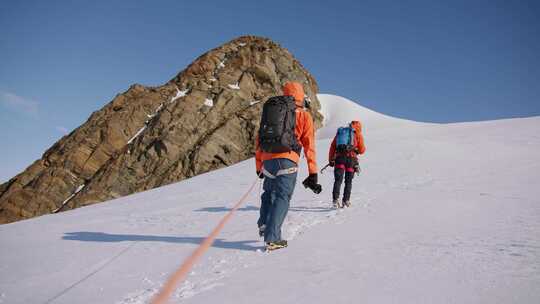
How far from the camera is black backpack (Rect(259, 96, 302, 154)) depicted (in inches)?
170

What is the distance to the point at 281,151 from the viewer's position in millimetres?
4398

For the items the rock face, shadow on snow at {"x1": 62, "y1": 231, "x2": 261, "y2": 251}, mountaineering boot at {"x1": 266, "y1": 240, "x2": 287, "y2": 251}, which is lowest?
shadow on snow at {"x1": 62, "y1": 231, "x2": 261, "y2": 251}

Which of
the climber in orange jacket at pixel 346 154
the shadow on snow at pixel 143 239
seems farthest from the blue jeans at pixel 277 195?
the climber in orange jacket at pixel 346 154

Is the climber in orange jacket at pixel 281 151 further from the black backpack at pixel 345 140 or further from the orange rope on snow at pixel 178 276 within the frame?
the black backpack at pixel 345 140

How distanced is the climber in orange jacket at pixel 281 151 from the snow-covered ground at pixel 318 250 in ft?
1.39

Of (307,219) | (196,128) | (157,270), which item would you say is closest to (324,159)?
(307,219)

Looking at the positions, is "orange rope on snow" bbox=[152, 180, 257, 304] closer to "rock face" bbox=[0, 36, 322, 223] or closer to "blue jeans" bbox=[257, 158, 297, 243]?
"blue jeans" bbox=[257, 158, 297, 243]

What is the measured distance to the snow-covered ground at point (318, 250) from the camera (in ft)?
9.34

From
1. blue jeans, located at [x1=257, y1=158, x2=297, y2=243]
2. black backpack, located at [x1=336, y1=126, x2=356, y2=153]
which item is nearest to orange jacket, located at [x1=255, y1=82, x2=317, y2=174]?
blue jeans, located at [x1=257, y1=158, x2=297, y2=243]

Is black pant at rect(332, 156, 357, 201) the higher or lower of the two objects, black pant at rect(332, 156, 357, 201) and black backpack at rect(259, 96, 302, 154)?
the lower

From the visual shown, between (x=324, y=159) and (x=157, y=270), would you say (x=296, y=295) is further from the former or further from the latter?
(x=324, y=159)

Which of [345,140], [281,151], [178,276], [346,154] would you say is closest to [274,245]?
[281,151]

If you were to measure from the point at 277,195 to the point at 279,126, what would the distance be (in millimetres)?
939

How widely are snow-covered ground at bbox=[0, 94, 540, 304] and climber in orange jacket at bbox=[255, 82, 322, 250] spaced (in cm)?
42
